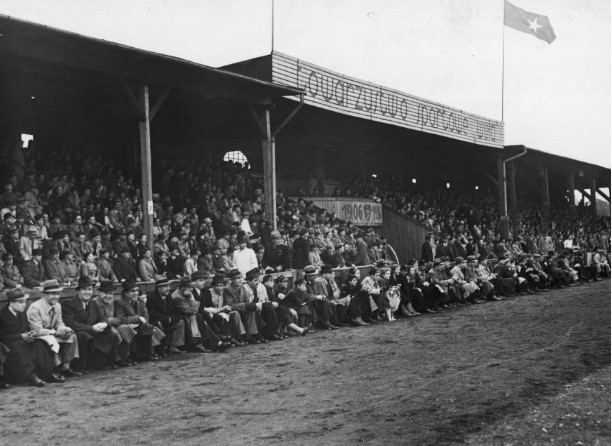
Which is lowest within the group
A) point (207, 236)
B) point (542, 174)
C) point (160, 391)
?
point (160, 391)

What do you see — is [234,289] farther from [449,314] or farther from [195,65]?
[449,314]

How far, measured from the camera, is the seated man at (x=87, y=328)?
8875 millimetres

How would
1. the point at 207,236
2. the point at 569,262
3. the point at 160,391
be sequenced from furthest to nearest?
1. the point at 569,262
2. the point at 207,236
3. the point at 160,391

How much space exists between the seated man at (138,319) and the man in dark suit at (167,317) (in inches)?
9.9

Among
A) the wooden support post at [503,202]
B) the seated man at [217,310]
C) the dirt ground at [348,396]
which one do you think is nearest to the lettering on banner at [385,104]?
the wooden support post at [503,202]

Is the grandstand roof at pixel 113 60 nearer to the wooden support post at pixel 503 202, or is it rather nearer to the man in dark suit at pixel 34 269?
the man in dark suit at pixel 34 269

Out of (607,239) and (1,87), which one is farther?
(607,239)

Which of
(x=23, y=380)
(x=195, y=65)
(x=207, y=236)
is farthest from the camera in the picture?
(x=207, y=236)

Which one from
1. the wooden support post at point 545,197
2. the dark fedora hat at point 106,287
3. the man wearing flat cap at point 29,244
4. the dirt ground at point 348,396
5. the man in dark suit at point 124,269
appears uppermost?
the wooden support post at point 545,197

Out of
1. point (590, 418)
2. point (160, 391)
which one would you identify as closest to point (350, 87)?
point (160, 391)

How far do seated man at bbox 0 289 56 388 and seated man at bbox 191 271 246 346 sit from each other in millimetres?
2943

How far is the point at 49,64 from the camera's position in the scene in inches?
475

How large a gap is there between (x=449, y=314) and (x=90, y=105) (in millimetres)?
10604

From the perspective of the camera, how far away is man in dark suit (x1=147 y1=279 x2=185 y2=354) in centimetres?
1020
